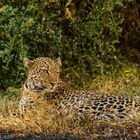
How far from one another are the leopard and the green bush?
1.80m

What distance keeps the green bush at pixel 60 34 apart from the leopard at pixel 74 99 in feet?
5.91

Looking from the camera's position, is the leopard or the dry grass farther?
the leopard

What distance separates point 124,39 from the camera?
14562mm

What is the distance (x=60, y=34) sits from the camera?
11.8 meters

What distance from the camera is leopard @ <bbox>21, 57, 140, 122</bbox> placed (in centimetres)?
902

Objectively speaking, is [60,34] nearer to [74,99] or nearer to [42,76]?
[42,76]

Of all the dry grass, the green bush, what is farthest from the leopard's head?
the green bush

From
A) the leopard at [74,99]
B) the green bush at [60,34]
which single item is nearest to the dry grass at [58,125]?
the leopard at [74,99]

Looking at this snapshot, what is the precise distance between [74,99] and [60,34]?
258 cm

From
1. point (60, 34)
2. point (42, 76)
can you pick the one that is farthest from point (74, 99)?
point (60, 34)

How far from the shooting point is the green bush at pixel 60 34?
37.7 ft

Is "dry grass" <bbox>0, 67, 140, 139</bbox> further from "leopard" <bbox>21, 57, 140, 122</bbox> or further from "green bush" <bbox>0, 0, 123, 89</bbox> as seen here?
"green bush" <bbox>0, 0, 123, 89</bbox>

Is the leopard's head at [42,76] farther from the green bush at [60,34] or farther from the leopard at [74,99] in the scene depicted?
the green bush at [60,34]

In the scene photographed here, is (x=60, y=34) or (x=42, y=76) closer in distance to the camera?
(x=42, y=76)
